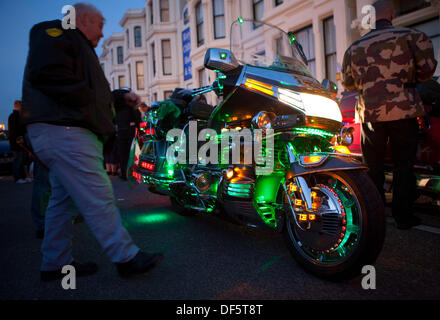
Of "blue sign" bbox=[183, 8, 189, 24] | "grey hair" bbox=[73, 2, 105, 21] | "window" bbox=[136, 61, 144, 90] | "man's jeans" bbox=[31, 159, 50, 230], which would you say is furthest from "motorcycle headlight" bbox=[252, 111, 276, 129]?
"window" bbox=[136, 61, 144, 90]

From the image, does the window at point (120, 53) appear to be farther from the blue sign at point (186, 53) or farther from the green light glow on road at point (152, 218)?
the green light glow on road at point (152, 218)

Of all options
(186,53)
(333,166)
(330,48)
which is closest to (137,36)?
(186,53)

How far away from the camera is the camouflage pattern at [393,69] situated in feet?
9.68

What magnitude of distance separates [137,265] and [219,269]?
0.58m

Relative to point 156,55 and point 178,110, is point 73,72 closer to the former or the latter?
point 178,110

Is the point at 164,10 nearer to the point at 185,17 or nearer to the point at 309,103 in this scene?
the point at 185,17

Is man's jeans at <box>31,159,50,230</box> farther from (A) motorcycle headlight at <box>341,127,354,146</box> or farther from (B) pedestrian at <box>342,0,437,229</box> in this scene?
(B) pedestrian at <box>342,0,437,229</box>

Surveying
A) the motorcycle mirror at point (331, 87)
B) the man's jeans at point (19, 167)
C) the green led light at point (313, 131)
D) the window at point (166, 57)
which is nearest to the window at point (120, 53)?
the window at point (166, 57)

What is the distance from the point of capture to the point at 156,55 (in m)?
25.6

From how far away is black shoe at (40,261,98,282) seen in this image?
2372 mm

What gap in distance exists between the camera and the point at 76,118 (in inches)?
83.9

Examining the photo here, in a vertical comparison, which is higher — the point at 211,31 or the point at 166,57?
the point at 166,57

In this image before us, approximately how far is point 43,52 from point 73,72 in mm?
193

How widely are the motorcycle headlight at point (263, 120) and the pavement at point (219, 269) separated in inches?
39.8
